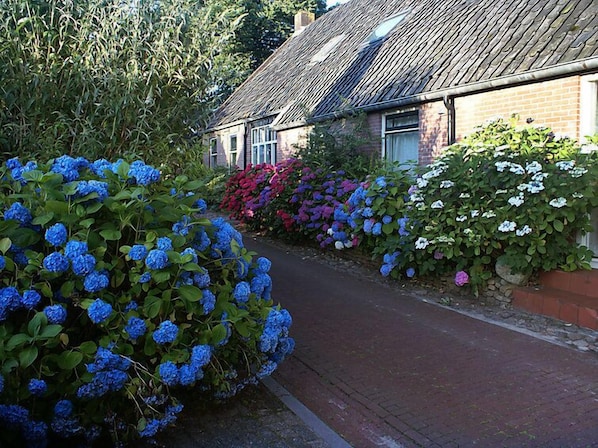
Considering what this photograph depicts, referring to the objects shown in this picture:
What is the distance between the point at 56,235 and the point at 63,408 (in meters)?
0.99

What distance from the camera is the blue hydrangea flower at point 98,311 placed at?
311 cm

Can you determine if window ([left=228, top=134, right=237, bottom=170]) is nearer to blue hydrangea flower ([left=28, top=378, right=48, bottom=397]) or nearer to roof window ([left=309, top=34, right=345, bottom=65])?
roof window ([left=309, top=34, right=345, bottom=65])

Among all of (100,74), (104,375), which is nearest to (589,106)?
(100,74)

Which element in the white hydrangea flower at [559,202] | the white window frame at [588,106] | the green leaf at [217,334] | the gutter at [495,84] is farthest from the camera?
the white window frame at [588,106]

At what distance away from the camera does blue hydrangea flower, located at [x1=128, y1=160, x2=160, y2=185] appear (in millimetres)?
3629

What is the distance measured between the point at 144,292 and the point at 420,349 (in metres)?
3.14

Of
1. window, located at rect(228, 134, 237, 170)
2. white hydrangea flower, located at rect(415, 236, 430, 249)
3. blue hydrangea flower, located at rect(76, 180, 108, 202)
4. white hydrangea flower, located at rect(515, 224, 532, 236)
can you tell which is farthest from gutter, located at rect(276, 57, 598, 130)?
window, located at rect(228, 134, 237, 170)

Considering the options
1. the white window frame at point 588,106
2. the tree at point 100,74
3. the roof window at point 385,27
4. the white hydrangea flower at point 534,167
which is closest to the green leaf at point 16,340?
the tree at point 100,74

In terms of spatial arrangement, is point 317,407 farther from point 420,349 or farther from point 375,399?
point 420,349

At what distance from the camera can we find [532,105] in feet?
27.5

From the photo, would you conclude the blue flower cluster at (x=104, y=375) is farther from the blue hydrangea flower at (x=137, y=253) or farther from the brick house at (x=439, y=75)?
the brick house at (x=439, y=75)

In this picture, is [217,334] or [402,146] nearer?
[217,334]

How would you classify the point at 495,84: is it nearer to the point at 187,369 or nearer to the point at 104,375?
the point at 187,369

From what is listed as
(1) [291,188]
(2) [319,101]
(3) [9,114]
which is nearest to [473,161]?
(1) [291,188]
